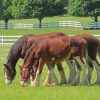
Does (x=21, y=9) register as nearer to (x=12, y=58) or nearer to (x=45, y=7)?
(x=45, y=7)

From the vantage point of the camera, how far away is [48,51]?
46.7 feet

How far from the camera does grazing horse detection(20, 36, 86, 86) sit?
46.3 ft

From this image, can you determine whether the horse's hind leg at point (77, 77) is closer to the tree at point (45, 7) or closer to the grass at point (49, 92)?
the grass at point (49, 92)

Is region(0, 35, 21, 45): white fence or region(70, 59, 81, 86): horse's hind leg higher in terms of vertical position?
region(70, 59, 81, 86): horse's hind leg

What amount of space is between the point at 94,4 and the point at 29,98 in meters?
61.2

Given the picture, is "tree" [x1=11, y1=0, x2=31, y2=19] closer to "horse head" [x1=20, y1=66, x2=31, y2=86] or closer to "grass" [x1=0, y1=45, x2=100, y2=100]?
"grass" [x1=0, y1=45, x2=100, y2=100]

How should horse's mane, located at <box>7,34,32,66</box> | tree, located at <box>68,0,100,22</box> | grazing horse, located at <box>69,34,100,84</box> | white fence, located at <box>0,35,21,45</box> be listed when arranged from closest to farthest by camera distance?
1. horse's mane, located at <box>7,34,32,66</box>
2. grazing horse, located at <box>69,34,100,84</box>
3. white fence, located at <box>0,35,21,45</box>
4. tree, located at <box>68,0,100,22</box>

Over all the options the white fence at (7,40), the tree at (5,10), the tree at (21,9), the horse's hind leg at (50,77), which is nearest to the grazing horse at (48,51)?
the horse's hind leg at (50,77)

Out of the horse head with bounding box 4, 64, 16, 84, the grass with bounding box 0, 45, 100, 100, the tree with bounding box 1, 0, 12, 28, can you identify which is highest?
the horse head with bounding box 4, 64, 16, 84

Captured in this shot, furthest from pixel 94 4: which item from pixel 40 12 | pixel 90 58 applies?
pixel 90 58

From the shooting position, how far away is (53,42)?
14336mm

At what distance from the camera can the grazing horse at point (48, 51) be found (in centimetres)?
1411

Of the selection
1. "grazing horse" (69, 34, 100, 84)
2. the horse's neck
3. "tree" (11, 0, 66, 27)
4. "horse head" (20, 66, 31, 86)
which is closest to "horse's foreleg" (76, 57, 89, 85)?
"grazing horse" (69, 34, 100, 84)

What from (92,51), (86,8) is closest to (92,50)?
(92,51)
